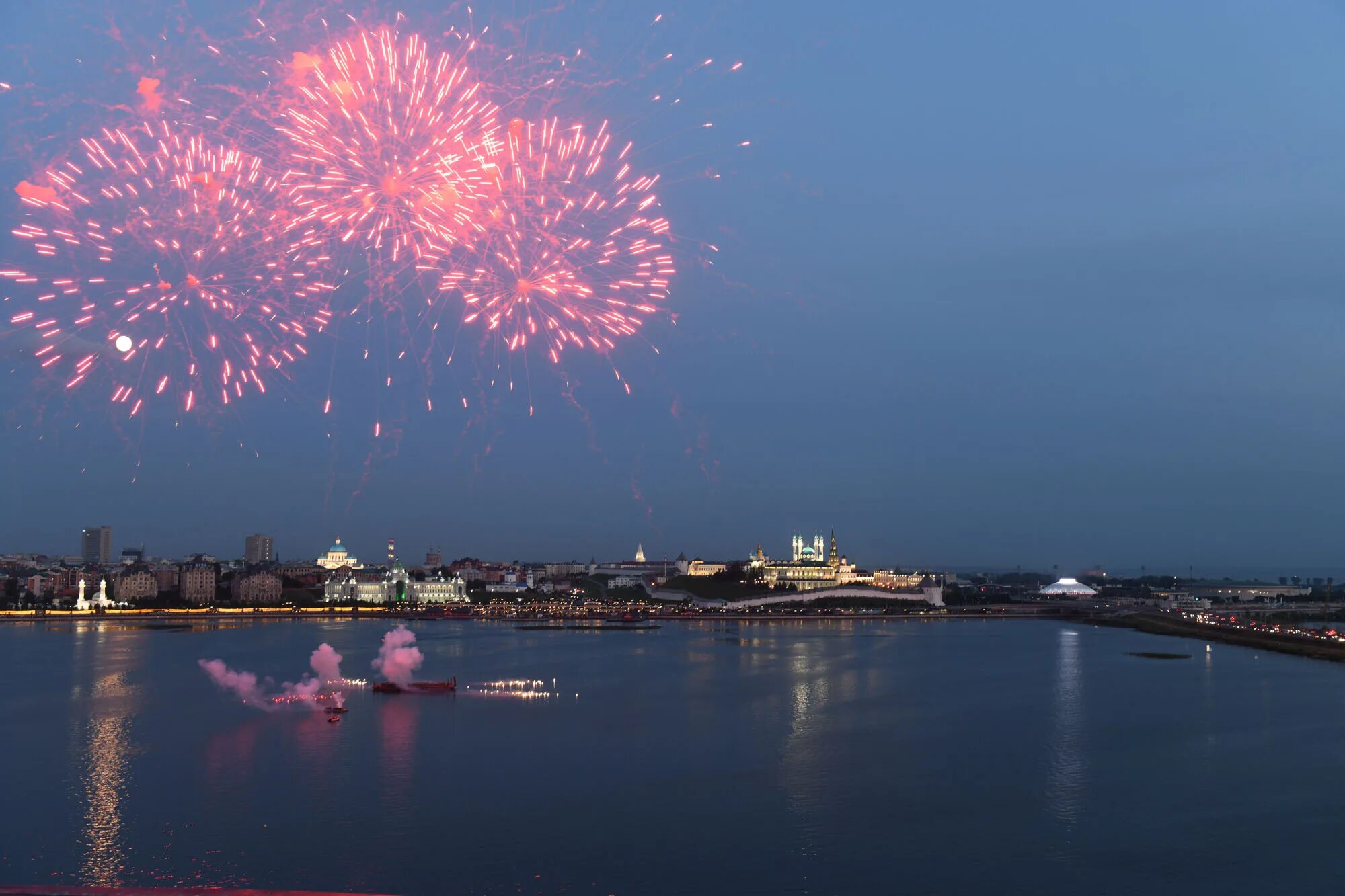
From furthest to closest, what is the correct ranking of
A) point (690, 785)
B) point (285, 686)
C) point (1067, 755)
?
1. point (285, 686)
2. point (1067, 755)
3. point (690, 785)

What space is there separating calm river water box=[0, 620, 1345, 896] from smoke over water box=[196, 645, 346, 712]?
0.96 m

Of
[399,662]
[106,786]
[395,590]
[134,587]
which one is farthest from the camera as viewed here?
[395,590]

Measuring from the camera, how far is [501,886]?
15.5 meters

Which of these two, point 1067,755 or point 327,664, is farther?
point 327,664

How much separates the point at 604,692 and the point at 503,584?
118 meters

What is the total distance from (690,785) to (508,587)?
130 m

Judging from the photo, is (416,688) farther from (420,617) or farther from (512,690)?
(420,617)

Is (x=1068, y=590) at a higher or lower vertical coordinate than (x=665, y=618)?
lower

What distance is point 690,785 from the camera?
2200 cm

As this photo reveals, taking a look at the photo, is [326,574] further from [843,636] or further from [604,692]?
[604,692]

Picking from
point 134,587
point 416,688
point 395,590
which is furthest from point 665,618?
point 416,688

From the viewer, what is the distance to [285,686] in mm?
36438

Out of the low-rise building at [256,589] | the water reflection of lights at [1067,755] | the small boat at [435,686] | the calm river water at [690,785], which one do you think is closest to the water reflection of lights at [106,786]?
the calm river water at [690,785]

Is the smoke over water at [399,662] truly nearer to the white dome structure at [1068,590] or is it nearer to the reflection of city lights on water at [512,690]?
the reflection of city lights on water at [512,690]
